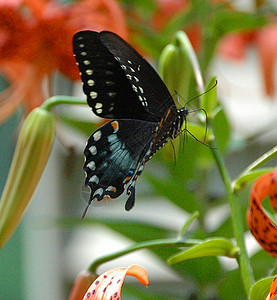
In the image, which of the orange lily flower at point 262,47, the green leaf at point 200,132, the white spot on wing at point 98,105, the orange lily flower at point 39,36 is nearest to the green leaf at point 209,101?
the green leaf at point 200,132

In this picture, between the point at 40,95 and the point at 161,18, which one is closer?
the point at 40,95

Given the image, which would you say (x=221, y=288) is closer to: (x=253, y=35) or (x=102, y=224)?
(x=102, y=224)

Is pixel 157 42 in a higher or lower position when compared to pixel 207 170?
higher

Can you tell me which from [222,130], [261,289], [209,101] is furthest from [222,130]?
[261,289]

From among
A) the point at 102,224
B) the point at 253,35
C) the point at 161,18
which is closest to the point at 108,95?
the point at 102,224

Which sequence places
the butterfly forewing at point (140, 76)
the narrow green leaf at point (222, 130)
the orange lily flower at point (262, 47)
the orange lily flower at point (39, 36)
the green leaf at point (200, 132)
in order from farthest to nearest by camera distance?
1. the orange lily flower at point (262, 47)
2. the orange lily flower at point (39, 36)
3. the narrow green leaf at point (222, 130)
4. the green leaf at point (200, 132)
5. the butterfly forewing at point (140, 76)

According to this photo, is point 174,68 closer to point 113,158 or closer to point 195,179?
point 113,158

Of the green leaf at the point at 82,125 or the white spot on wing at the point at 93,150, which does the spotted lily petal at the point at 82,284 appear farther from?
the green leaf at the point at 82,125
